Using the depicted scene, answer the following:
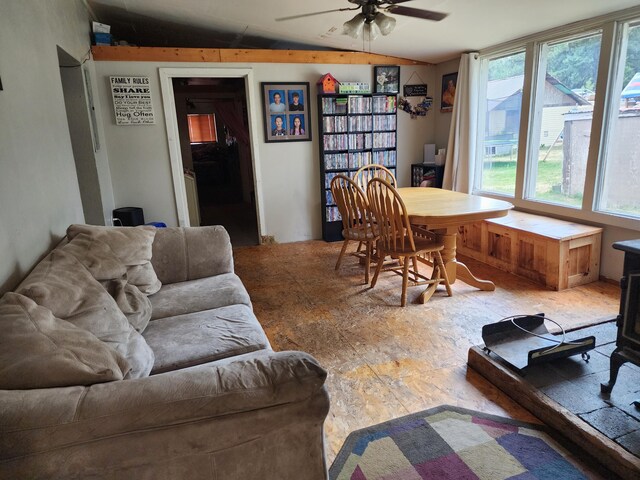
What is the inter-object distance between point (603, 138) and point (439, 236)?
4.93ft

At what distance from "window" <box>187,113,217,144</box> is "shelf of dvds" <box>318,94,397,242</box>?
18.8 ft

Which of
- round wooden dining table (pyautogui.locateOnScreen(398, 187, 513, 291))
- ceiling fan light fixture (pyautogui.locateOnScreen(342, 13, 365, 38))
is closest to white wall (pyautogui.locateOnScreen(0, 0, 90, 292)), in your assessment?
ceiling fan light fixture (pyautogui.locateOnScreen(342, 13, 365, 38))

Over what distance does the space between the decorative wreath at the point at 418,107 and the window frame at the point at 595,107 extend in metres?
1.03

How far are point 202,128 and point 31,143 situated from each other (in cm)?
809

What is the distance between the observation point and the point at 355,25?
275cm

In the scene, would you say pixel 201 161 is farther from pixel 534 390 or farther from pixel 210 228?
pixel 534 390

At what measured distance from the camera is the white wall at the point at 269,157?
4.31 meters

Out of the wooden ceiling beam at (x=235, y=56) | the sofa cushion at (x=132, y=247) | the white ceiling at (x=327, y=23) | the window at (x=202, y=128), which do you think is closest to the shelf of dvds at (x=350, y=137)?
the wooden ceiling beam at (x=235, y=56)

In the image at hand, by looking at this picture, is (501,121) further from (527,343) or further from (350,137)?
(527,343)

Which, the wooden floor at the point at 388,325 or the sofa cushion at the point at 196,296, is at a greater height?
the sofa cushion at the point at 196,296

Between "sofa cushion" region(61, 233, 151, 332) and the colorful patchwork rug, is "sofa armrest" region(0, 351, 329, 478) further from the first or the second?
"sofa cushion" region(61, 233, 151, 332)

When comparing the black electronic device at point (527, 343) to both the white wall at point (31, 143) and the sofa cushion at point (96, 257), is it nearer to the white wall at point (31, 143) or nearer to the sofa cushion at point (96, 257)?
the sofa cushion at point (96, 257)

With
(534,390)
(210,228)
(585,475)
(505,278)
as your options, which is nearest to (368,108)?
(505,278)

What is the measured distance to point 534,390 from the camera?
6.03ft
